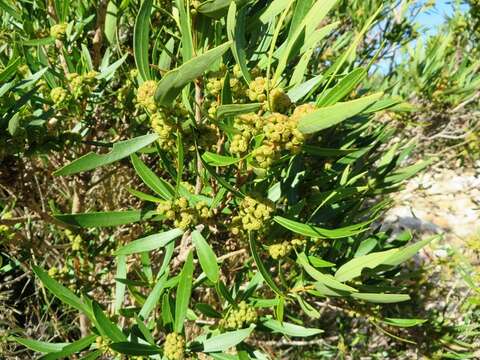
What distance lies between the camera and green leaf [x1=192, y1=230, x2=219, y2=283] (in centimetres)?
97

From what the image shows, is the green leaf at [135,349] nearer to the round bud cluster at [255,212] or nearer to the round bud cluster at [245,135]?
A: the round bud cluster at [255,212]

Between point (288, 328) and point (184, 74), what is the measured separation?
34.5 inches

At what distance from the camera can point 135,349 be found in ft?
3.55

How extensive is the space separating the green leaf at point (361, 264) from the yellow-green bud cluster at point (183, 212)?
1.22 feet

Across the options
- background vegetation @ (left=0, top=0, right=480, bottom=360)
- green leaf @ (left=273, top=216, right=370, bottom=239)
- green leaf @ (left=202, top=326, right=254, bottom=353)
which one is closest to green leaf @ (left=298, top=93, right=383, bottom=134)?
background vegetation @ (left=0, top=0, right=480, bottom=360)

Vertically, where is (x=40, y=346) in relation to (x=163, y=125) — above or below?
below

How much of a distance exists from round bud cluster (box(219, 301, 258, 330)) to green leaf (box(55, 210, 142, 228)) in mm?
426

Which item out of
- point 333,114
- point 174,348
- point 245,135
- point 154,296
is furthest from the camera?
point 154,296

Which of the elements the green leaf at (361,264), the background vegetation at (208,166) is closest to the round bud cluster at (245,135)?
the background vegetation at (208,166)

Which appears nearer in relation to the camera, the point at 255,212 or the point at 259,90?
the point at 259,90

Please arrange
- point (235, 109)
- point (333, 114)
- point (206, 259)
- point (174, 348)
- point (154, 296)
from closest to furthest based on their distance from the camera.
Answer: point (333, 114) → point (235, 109) → point (206, 259) → point (174, 348) → point (154, 296)

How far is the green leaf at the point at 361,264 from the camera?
3.16 ft

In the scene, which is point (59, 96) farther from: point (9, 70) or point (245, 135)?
point (245, 135)

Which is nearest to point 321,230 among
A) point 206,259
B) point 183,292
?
point 206,259
